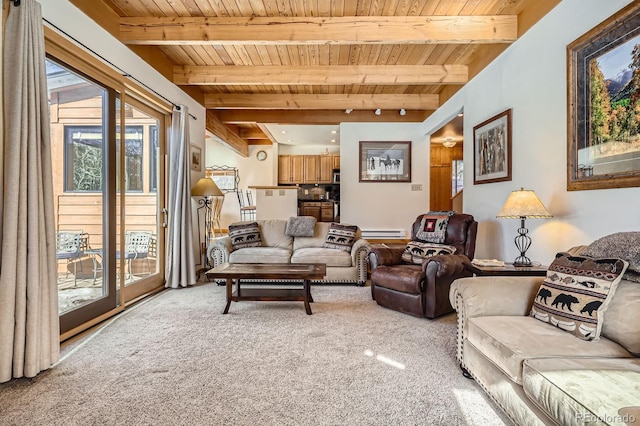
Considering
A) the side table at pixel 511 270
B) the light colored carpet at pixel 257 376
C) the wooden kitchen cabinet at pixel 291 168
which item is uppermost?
the wooden kitchen cabinet at pixel 291 168

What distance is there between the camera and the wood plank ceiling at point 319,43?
3076 mm

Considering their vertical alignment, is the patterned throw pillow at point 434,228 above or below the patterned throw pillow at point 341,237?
above

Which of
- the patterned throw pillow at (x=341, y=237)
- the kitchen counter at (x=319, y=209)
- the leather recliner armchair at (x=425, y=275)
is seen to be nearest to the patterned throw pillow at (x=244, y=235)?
the patterned throw pillow at (x=341, y=237)

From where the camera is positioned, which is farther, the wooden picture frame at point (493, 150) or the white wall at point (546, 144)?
the wooden picture frame at point (493, 150)

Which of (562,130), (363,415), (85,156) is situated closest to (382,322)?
(363,415)

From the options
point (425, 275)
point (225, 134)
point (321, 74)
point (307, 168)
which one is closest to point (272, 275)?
point (425, 275)

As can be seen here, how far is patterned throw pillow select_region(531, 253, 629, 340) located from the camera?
1566 mm

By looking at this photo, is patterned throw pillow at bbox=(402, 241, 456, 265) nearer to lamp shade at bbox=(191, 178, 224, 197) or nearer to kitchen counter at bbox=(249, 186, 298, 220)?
lamp shade at bbox=(191, 178, 224, 197)

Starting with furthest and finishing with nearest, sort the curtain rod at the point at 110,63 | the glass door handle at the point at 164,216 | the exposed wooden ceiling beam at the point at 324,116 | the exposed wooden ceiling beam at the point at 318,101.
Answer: the exposed wooden ceiling beam at the point at 324,116 < the exposed wooden ceiling beam at the point at 318,101 < the glass door handle at the point at 164,216 < the curtain rod at the point at 110,63

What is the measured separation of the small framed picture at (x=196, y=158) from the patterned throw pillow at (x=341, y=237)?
7.72 ft

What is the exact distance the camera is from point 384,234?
255 inches

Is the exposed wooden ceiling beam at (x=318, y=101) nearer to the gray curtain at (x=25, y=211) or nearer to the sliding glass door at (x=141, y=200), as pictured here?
the sliding glass door at (x=141, y=200)

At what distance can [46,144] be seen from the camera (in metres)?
2.12

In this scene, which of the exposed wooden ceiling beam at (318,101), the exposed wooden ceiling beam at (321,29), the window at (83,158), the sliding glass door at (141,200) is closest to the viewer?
the window at (83,158)
